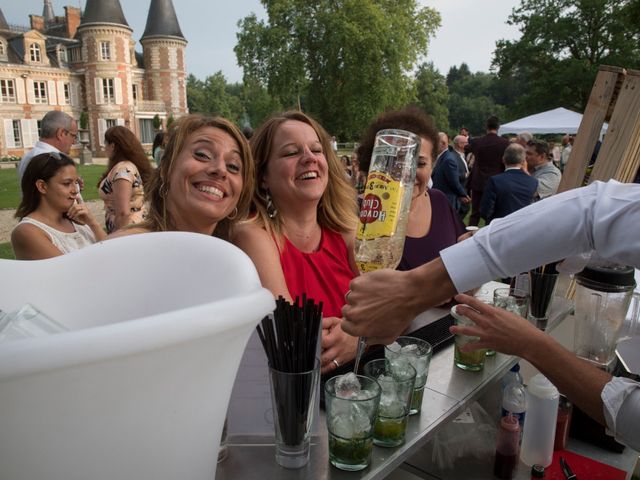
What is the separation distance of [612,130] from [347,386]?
264 centimetres

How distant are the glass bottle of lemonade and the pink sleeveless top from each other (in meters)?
0.69

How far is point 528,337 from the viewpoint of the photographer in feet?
3.82

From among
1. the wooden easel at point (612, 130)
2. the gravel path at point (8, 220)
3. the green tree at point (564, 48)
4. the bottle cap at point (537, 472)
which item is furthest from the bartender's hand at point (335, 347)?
the green tree at point (564, 48)

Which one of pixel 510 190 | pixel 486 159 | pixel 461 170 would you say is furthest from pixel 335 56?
pixel 510 190

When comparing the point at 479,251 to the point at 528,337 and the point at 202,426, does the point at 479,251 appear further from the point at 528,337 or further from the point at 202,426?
the point at 202,426

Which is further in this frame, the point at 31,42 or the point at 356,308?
the point at 31,42

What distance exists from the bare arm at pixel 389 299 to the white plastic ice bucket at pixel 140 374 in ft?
1.74

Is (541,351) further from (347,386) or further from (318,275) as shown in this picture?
(318,275)

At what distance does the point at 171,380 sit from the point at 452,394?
96 centimetres

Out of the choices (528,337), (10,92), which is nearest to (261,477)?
(528,337)

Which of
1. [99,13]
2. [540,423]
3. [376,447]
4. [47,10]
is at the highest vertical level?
[47,10]

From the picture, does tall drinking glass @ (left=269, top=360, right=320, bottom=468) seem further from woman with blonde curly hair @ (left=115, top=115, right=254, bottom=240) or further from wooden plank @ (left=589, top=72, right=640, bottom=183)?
wooden plank @ (left=589, top=72, right=640, bottom=183)

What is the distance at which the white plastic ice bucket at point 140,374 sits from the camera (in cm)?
46

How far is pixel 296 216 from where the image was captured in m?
2.09
